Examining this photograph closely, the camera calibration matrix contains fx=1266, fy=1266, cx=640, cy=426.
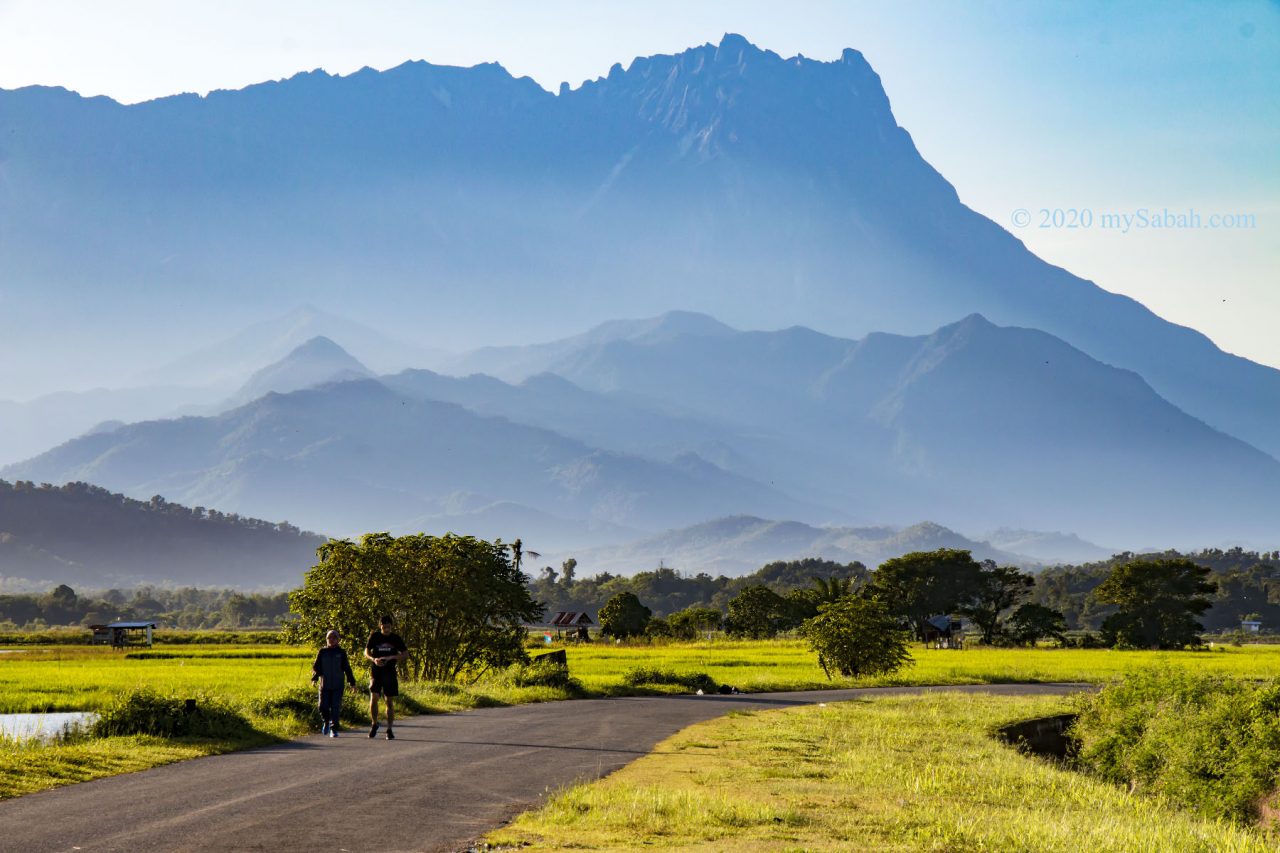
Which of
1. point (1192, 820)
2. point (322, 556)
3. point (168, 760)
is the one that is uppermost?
point (322, 556)

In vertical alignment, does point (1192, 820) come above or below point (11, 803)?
below

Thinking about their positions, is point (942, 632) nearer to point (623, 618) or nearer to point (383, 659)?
point (623, 618)

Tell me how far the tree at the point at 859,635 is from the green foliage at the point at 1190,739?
61.2 ft

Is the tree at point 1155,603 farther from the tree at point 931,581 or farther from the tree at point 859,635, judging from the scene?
the tree at point 859,635

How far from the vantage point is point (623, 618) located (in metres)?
127

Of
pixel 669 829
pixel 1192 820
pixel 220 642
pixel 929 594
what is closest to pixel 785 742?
pixel 1192 820

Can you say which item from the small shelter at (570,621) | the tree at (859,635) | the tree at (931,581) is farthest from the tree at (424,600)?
the small shelter at (570,621)

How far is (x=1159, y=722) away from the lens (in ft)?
98.3

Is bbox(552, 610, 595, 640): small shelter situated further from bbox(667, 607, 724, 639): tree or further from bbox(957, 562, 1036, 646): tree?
bbox(957, 562, 1036, 646): tree

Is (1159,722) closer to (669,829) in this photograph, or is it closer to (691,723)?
(691,723)

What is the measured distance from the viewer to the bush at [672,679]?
50.1 meters

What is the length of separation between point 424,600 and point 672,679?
13156 millimetres

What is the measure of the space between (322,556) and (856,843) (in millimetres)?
30608

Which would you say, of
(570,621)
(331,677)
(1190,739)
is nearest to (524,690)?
(331,677)
